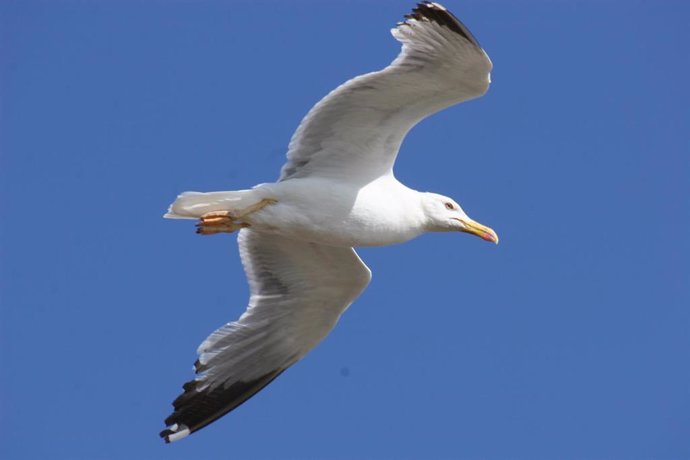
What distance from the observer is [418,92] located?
982cm

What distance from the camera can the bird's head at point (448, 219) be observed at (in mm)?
10383

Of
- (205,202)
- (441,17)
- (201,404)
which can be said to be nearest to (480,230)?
(441,17)

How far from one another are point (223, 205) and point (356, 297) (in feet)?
5.38

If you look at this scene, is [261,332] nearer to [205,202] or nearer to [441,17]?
[205,202]

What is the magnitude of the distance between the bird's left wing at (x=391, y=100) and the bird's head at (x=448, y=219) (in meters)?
0.45

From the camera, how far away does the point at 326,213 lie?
10.0 m

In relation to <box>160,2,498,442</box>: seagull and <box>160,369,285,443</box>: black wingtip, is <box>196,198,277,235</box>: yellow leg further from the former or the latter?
<box>160,369,285,443</box>: black wingtip

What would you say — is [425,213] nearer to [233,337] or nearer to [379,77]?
[379,77]

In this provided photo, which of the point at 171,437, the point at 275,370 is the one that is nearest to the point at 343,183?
the point at 275,370

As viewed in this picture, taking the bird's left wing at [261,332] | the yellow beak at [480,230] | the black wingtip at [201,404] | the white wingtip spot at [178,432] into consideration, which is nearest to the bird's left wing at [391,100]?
the yellow beak at [480,230]

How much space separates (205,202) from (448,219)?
6.26ft

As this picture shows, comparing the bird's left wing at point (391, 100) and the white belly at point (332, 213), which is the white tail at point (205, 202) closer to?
the white belly at point (332, 213)

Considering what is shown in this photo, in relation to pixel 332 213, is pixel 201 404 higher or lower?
lower

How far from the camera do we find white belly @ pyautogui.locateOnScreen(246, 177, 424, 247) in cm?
1001
